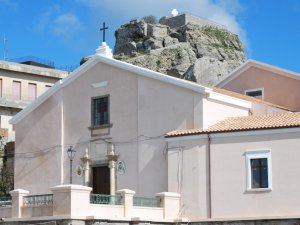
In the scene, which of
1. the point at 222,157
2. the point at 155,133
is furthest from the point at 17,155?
A: the point at 222,157

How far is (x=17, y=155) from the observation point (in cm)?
3784

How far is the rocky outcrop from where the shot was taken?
6481cm

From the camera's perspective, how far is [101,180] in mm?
34625

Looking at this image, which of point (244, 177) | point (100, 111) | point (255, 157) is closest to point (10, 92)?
point (100, 111)

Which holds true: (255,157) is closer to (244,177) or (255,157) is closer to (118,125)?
(244,177)

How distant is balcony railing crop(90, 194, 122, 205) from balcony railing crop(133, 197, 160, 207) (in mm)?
901

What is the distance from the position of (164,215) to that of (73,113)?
8.71 metres

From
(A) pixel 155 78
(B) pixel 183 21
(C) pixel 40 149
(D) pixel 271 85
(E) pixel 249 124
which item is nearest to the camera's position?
(E) pixel 249 124

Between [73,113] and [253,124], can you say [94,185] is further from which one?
[253,124]

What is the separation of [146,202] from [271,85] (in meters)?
14.1

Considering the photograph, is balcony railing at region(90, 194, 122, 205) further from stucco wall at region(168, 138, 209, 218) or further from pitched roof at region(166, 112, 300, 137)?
pitched roof at region(166, 112, 300, 137)

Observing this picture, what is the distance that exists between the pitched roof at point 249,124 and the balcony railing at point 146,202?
3114 mm

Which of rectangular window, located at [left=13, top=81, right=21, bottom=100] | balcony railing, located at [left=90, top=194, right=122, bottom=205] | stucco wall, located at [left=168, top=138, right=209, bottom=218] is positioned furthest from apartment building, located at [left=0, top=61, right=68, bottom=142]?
balcony railing, located at [left=90, top=194, right=122, bottom=205]

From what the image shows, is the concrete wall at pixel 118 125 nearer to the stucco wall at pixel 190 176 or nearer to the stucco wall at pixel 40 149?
the stucco wall at pixel 40 149
